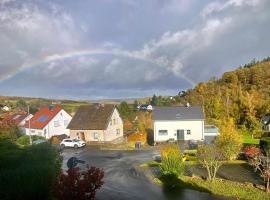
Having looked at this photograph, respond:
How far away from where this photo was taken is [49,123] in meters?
74.4

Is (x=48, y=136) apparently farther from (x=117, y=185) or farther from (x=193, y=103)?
(x=117, y=185)

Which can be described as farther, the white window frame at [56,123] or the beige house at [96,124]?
the white window frame at [56,123]

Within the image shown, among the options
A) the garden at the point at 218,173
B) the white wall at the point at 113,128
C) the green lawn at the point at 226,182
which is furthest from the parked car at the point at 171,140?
the green lawn at the point at 226,182


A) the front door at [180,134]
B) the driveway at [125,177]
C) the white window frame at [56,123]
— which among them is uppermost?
the white window frame at [56,123]

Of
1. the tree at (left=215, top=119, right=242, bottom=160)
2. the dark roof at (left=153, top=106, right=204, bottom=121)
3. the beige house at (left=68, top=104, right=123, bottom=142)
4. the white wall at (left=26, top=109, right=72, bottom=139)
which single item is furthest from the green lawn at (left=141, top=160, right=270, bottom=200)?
the white wall at (left=26, top=109, right=72, bottom=139)

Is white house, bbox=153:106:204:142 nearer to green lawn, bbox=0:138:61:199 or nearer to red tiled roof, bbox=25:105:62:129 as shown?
red tiled roof, bbox=25:105:62:129

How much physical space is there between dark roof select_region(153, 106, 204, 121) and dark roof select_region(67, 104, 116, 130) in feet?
29.4

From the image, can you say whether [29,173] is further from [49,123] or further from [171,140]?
[49,123]

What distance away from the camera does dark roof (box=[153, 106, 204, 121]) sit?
65562 mm

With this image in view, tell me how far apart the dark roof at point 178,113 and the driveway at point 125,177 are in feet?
32.0

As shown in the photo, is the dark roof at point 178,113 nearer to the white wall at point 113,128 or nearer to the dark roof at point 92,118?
the white wall at point 113,128

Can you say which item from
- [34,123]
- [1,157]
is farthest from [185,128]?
[1,157]

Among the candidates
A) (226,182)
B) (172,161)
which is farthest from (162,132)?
(226,182)

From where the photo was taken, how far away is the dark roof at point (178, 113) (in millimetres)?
65562
